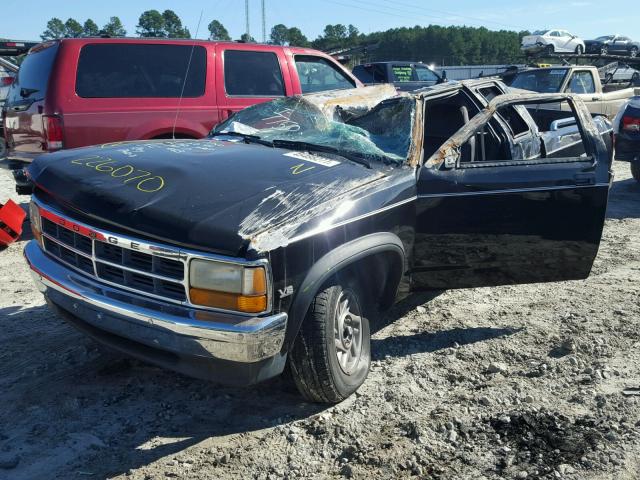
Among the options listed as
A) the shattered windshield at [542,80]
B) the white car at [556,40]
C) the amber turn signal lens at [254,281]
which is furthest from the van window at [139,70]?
the white car at [556,40]

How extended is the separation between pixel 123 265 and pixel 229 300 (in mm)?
572

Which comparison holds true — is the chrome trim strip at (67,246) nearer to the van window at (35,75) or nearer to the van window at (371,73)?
the van window at (35,75)

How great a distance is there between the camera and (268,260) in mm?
2428

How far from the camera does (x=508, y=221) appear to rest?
11.8 feet

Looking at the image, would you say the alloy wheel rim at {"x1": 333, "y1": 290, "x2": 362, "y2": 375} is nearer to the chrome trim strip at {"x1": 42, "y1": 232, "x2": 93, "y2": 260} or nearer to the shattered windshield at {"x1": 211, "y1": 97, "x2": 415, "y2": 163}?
the shattered windshield at {"x1": 211, "y1": 97, "x2": 415, "y2": 163}

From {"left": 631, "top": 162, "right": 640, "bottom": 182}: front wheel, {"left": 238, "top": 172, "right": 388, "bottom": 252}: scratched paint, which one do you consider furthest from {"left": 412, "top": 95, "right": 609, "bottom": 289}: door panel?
{"left": 631, "top": 162, "right": 640, "bottom": 182}: front wheel

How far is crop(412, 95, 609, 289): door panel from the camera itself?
3.50m

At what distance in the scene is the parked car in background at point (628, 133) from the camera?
26.5ft

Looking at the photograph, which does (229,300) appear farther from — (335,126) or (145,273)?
(335,126)

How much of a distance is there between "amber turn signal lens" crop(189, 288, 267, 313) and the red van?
12.8ft

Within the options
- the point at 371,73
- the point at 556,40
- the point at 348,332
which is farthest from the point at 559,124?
the point at 556,40

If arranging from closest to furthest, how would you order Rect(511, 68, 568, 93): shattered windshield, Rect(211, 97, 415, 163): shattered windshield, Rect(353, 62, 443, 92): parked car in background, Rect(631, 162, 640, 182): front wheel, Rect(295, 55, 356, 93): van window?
Rect(211, 97, 415, 163): shattered windshield
Rect(295, 55, 356, 93): van window
Rect(631, 162, 640, 182): front wheel
Rect(511, 68, 568, 93): shattered windshield
Rect(353, 62, 443, 92): parked car in background

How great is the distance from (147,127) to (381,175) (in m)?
3.61

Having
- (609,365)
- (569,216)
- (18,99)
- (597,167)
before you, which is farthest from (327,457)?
(18,99)
